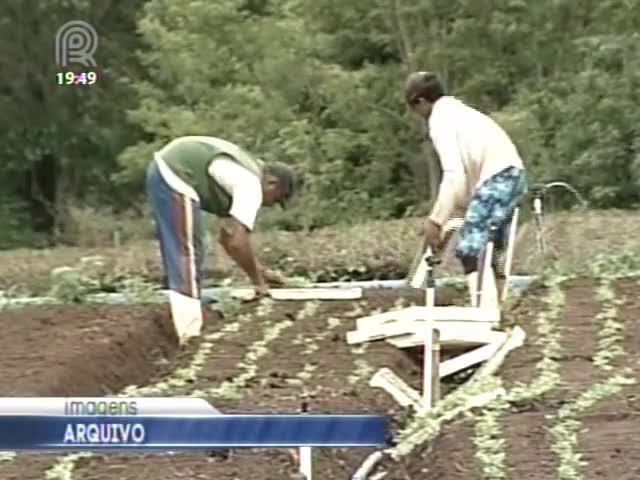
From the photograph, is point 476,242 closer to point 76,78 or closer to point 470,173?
point 470,173

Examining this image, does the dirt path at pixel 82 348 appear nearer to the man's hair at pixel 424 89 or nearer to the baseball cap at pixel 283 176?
the baseball cap at pixel 283 176

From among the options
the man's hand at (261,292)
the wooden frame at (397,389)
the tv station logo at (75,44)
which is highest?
the tv station logo at (75,44)

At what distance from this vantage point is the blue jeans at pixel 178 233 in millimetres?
8586

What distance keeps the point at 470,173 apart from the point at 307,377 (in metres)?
1.38

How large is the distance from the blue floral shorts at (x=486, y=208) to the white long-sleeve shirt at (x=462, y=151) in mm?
38

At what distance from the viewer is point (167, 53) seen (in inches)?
820

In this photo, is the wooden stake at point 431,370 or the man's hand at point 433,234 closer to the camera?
the wooden stake at point 431,370

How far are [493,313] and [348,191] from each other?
467 inches

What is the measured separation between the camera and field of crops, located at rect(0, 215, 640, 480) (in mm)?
5480

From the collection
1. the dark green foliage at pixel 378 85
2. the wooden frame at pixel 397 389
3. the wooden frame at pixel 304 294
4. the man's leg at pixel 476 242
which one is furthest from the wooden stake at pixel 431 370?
the dark green foliage at pixel 378 85

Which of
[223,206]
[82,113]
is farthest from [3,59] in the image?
[223,206]

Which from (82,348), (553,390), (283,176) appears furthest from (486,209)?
(82,348)

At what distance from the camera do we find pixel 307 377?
7473 mm

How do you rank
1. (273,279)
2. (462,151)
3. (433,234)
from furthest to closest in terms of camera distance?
(273,279)
(462,151)
(433,234)
